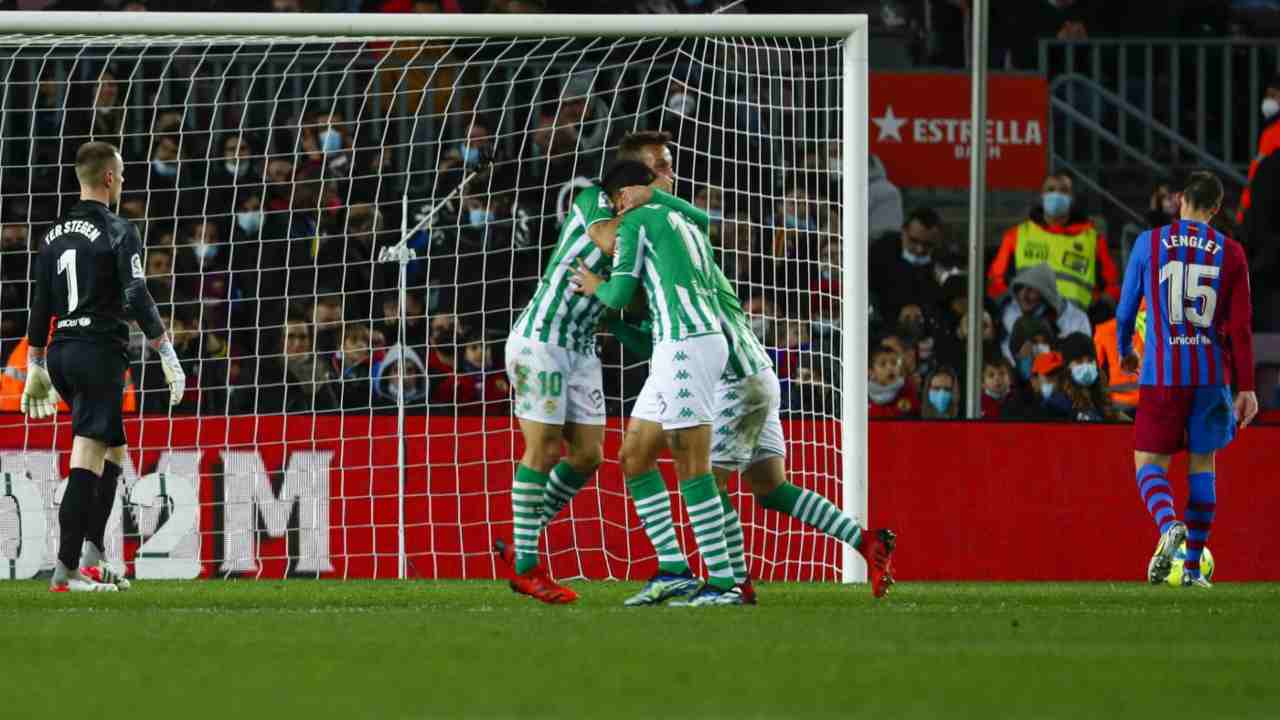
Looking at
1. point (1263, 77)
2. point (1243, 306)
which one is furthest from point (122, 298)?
point (1263, 77)

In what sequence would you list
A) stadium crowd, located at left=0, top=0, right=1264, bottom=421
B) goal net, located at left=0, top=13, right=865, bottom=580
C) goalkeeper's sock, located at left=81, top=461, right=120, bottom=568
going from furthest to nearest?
stadium crowd, located at left=0, top=0, right=1264, bottom=421
goal net, located at left=0, top=13, right=865, bottom=580
goalkeeper's sock, located at left=81, top=461, right=120, bottom=568

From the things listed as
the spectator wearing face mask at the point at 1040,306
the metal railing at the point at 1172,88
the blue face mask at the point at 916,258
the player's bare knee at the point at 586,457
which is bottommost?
the player's bare knee at the point at 586,457

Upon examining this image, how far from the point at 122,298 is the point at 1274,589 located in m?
5.65

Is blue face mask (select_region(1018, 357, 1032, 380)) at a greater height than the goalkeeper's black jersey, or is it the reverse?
the goalkeeper's black jersey

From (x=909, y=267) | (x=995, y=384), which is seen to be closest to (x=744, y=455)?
(x=995, y=384)

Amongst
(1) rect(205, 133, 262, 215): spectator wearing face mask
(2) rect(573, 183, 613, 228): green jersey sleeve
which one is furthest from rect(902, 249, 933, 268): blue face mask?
(2) rect(573, 183, 613, 228): green jersey sleeve

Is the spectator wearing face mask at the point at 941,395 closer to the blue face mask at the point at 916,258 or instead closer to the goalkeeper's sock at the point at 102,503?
the blue face mask at the point at 916,258

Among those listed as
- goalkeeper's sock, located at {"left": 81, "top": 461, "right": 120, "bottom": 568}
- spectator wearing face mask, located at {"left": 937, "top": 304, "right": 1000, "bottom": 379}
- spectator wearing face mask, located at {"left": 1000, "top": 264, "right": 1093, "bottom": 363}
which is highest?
spectator wearing face mask, located at {"left": 1000, "top": 264, "right": 1093, "bottom": 363}

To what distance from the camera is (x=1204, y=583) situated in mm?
10508

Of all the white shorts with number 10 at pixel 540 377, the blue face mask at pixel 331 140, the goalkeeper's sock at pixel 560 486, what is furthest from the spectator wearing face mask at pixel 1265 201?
the white shorts with number 10 at pixel 540 377

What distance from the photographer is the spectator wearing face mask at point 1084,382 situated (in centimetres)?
1341

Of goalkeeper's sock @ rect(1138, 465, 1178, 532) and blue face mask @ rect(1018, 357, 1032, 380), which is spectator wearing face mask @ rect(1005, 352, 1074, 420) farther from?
goalkeeper's sock @ rect(1138, 465, 1178, 532)

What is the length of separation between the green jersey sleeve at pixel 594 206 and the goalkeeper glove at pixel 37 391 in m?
2.55

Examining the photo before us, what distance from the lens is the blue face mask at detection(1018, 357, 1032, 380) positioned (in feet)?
46.5
